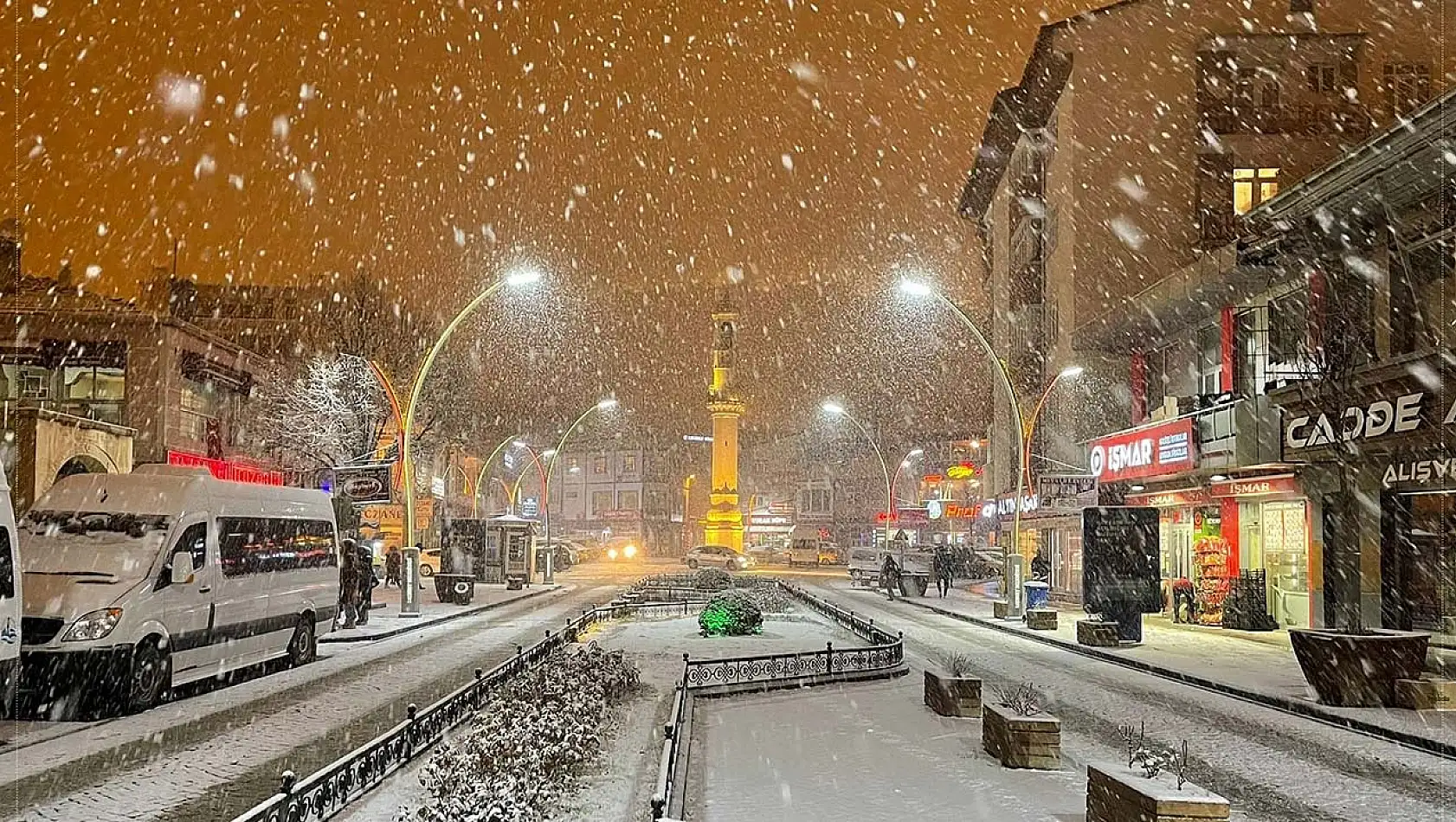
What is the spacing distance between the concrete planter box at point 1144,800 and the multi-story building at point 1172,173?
24607mm

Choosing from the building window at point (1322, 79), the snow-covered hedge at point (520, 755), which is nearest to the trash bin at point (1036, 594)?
the snow-covered hedge at point (520, 755)

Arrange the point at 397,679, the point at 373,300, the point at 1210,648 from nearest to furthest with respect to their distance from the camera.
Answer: the point at 397,679, the point at 1210,648, the point at 373,300

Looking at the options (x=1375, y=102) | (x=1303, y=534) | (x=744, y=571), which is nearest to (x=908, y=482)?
(x=744, y=571)

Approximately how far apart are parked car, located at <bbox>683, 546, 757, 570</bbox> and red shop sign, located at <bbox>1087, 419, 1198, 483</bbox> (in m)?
35.5

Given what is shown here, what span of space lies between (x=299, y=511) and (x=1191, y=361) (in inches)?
1019

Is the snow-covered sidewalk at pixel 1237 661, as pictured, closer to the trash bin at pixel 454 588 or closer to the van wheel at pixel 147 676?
the van wheel at pixel 147 676

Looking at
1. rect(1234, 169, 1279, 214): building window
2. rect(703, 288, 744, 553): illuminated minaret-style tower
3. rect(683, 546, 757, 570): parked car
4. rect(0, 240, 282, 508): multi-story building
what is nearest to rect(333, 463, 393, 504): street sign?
rect(0, 240, 282, 508): multi-story building

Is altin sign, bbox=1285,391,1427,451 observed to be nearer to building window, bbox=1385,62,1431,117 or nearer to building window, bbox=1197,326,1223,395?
building window, bbox=1197,326,1223,395

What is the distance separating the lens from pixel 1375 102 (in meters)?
44.9

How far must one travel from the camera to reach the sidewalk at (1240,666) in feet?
47.8

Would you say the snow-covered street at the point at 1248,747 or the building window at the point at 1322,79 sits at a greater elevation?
the building window at the point at 1322,79

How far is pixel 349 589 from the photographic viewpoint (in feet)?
88.4

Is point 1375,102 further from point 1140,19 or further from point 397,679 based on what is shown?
point 397,679

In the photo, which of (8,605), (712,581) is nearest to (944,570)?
(712,581)
